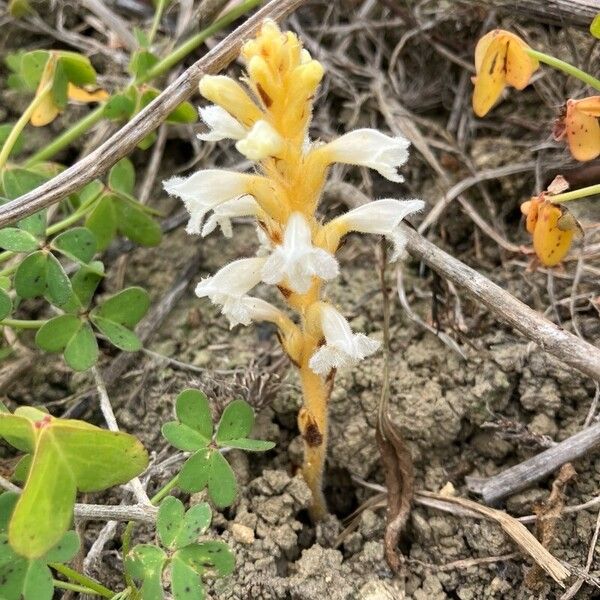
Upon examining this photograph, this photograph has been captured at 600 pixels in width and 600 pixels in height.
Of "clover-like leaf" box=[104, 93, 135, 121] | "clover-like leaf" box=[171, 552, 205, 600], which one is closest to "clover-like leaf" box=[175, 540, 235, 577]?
"clover-like leaf" box=[171, 552, 205, 600]

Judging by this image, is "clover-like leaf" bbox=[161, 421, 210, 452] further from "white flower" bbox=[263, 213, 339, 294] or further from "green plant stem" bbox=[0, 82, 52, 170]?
"green plant stem" bbox=[0, 82, 52, 170]

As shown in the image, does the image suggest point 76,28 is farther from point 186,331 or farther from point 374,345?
point 374,345

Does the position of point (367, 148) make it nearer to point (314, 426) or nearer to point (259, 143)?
point (259, 143)

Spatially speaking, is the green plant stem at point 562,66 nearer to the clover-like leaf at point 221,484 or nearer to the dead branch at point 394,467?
the dead branch at point 394,467

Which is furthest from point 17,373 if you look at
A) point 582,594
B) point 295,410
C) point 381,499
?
point 582,594

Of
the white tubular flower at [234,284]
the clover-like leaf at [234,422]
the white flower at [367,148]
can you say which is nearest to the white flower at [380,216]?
the white flower at [367,148]
